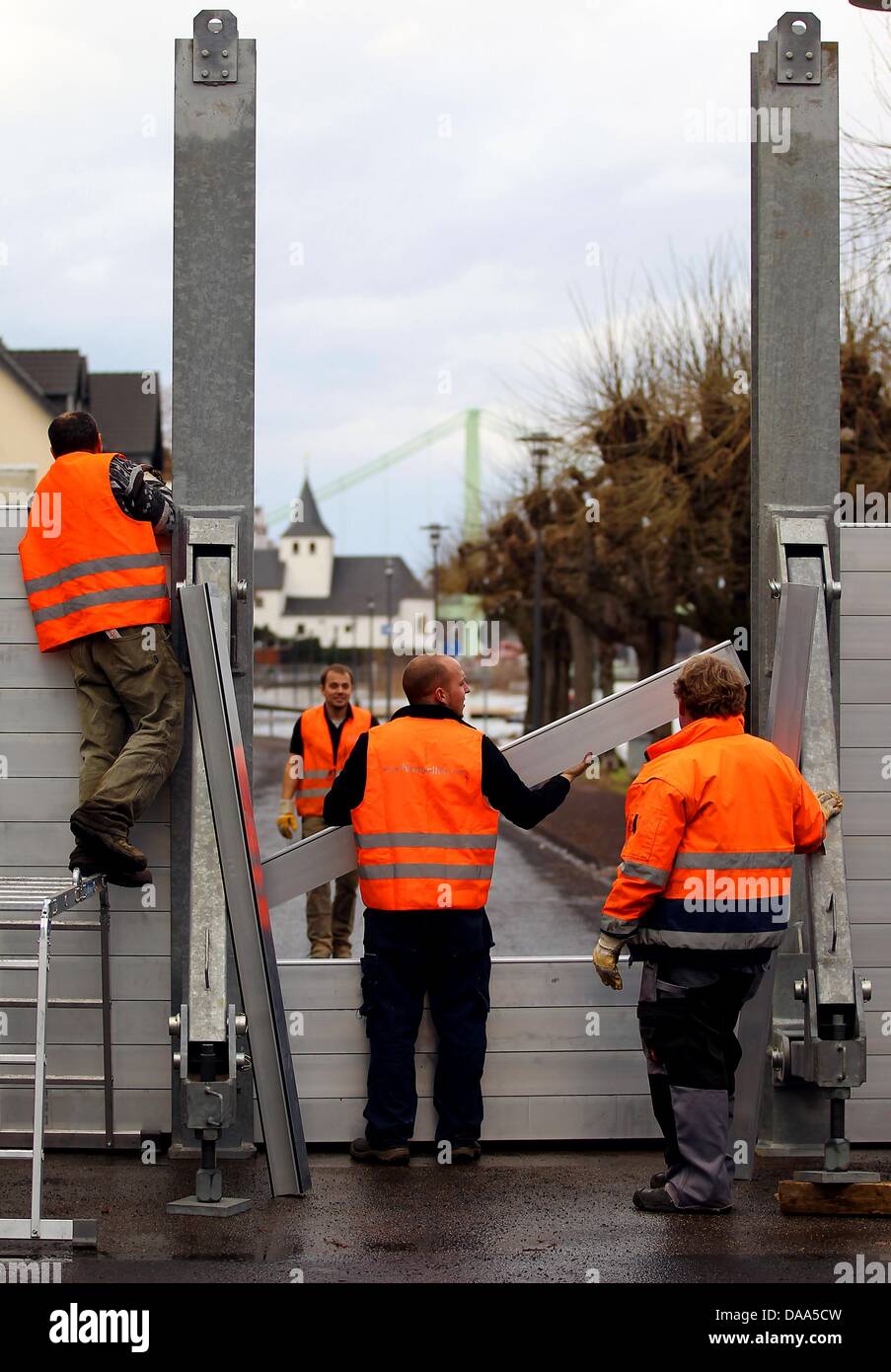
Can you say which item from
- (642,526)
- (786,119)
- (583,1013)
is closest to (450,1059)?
(583,1013)

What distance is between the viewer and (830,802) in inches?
239

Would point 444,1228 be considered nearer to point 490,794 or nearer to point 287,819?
point 490,794

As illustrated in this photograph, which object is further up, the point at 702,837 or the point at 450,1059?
the point at 702,837

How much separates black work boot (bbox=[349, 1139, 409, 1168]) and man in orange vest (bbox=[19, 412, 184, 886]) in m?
1.40

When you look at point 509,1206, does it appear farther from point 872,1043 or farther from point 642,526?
point 642,526

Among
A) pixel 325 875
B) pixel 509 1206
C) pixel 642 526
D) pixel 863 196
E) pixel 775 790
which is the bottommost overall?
pixel 509 1206

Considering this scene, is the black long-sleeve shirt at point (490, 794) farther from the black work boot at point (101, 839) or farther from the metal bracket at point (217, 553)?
the black work boot at point (101, 839)

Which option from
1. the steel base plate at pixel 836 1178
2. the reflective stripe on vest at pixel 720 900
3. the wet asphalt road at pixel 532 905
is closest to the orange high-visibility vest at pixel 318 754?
the wet asphalt road at pixel 532 905

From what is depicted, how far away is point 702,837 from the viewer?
5.66 m

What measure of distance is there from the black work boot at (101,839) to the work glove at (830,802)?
2.37 metres

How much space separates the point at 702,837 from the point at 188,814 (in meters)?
1.99

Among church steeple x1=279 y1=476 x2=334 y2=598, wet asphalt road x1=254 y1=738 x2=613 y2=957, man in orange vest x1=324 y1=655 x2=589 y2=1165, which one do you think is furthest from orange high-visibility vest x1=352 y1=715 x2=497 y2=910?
church steeple x1=279 y1=476 x2=334 y2=598

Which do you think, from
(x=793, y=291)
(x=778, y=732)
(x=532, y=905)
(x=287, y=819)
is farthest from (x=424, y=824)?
(x=532, y=905)
